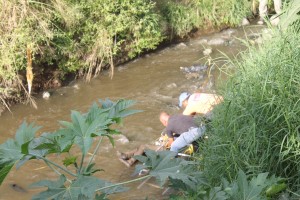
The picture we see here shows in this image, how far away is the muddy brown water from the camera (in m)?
5.34

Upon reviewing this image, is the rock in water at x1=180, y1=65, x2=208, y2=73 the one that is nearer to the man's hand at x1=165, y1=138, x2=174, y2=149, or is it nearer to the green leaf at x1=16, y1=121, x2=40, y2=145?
the man's hand at x1=165, y1=138, x2=174, y2=149

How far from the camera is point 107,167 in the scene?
5512 millimetres

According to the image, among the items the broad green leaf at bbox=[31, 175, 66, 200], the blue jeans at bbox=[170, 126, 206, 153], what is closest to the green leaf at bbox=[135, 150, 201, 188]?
the broad green leaf at bbox=[31, 175, 66, 200]

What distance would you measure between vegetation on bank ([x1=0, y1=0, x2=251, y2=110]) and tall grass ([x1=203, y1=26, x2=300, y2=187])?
4.03 meters

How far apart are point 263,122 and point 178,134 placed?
6.30 ft

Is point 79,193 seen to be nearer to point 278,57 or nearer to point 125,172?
point 278,57

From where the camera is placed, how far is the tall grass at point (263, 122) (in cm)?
341

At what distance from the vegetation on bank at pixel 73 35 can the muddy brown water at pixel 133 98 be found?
11.4 inches

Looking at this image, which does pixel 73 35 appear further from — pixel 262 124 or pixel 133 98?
pixel 262 124

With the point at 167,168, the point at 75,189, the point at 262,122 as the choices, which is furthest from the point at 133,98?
the point at 75,189

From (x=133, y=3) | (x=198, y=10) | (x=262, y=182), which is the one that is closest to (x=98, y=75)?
(x=133, y=3)

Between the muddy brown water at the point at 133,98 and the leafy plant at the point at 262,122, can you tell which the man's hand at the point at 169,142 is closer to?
the muddy brown water at the point at 133,98

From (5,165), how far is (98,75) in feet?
21.9

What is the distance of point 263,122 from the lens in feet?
11.5
